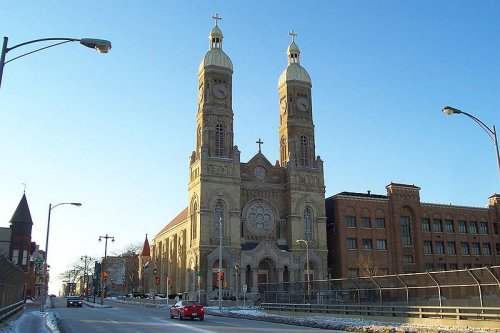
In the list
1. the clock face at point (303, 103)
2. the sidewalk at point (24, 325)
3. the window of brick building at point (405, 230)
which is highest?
the clock face at point (303, 103)

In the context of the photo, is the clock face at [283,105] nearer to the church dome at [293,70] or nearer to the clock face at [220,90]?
the church dome at [293,70]

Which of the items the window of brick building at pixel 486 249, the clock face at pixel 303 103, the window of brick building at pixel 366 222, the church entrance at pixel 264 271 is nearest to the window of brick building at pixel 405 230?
the window of brick building at pixel 366 222

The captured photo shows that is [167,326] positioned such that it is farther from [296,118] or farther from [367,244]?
[296,118]

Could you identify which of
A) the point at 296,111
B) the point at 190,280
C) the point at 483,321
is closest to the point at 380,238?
the point at 296,111

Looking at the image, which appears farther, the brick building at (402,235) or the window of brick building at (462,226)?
the window of brick building at (462,226)

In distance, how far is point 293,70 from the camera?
82312mm

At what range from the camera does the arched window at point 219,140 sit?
73125mm

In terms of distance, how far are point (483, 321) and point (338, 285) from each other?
475 inches

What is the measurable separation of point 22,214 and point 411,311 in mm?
79076

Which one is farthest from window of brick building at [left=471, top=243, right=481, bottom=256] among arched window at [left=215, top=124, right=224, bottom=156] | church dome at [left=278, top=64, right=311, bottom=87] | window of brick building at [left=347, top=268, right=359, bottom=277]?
arched window at [left=215, top=124, right=224, bottom=156]

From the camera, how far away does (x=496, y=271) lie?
863 inches

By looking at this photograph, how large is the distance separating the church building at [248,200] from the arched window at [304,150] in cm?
17

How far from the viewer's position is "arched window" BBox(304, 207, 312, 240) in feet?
241

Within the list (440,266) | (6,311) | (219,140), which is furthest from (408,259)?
(6,311)
